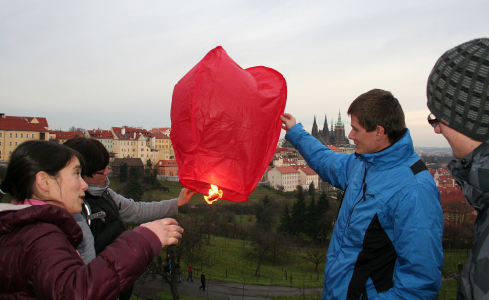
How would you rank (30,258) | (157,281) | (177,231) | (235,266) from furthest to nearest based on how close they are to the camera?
(235,266)
(157,281)
(177,231)
(30,258)

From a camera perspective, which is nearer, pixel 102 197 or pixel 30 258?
pixel 30 258

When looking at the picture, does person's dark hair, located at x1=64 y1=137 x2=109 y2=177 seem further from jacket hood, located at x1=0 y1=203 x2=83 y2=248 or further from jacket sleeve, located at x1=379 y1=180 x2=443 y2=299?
jacket sleeve, located at x1=379 y1=180 x2=443 y2=299

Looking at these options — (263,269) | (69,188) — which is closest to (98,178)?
(69,188)

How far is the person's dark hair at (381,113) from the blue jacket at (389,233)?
0.07m

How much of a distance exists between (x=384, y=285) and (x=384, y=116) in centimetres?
96

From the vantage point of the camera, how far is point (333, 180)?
2.28 meters

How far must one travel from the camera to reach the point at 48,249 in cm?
107

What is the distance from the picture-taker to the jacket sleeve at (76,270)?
1.01m

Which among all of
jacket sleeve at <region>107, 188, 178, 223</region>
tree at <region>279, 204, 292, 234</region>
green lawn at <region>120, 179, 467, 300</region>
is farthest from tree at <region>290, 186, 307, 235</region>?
jacket sleeve at <region>107, 188, 178, 223</region>

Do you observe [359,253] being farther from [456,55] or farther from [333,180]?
[456,55]


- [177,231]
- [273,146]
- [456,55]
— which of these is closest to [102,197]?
[177,231]

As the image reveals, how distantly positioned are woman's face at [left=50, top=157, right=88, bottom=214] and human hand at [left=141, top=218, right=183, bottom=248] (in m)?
0.43

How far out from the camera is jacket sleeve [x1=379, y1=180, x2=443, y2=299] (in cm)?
153

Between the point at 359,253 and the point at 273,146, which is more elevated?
the point at 273,146
